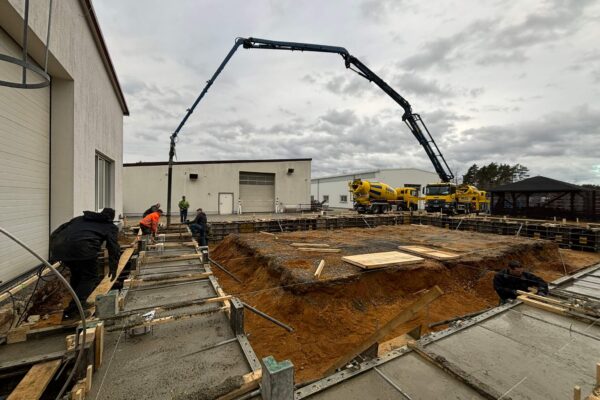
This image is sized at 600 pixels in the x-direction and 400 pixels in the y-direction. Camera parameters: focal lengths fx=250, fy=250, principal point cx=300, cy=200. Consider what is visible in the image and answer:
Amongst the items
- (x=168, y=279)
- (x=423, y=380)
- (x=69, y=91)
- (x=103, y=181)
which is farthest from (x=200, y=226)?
(x=423, y=380)

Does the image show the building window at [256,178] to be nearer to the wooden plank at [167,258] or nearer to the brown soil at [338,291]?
the brown soil at [338,291]

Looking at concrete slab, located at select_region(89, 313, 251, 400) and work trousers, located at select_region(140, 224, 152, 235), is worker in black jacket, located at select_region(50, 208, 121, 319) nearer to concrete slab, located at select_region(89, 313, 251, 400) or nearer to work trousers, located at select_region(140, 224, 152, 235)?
concrete slab, located at select_region(89, 313, 251, 400)

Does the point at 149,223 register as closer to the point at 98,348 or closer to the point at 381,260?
the point at 98,348

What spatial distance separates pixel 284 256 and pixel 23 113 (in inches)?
266

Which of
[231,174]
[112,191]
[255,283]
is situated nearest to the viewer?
[255,283]

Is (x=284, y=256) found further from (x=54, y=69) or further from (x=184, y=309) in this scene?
(x=54, y=69)

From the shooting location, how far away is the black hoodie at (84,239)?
142 inches

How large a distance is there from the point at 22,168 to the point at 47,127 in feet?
4.84

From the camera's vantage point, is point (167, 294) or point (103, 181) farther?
point (103, 181)

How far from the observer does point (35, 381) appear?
2.30m

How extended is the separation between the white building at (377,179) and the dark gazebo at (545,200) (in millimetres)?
10347

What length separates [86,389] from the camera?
2.20m

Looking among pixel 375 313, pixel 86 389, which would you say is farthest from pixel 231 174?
pixel 86 389

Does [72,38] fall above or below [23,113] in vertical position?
above
